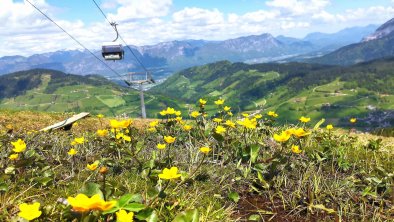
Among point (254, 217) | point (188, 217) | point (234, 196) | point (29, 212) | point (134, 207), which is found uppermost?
point (29, 212)

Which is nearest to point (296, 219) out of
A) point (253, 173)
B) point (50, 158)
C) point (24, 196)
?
point (253, 173)

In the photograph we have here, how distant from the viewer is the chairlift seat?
131 ft

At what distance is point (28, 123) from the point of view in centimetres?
1714

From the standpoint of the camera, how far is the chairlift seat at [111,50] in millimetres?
39812

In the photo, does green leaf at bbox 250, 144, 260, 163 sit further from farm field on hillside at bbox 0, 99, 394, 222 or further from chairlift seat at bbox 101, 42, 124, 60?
chairlift seat at bbox 101, 42, 124, 60

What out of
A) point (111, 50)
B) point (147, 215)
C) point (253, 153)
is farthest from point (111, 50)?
point (147, 215)

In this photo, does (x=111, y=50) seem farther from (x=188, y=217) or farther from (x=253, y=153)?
(x=188, y=217)

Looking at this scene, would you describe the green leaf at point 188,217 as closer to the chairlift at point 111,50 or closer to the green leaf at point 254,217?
the green leaf at point 254,217

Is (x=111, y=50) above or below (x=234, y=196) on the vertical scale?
above

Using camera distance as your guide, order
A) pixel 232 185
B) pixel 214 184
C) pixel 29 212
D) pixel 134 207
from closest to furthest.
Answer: pixel 29 212 → pixel 134 207 → pixel 214 184 → pixel 232 185

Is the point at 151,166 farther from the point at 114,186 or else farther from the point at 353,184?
the point at 353,184

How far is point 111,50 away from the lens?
40.1m

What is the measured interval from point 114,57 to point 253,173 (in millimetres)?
36947

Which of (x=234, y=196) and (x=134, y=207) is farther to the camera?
(x=234, y=196)
